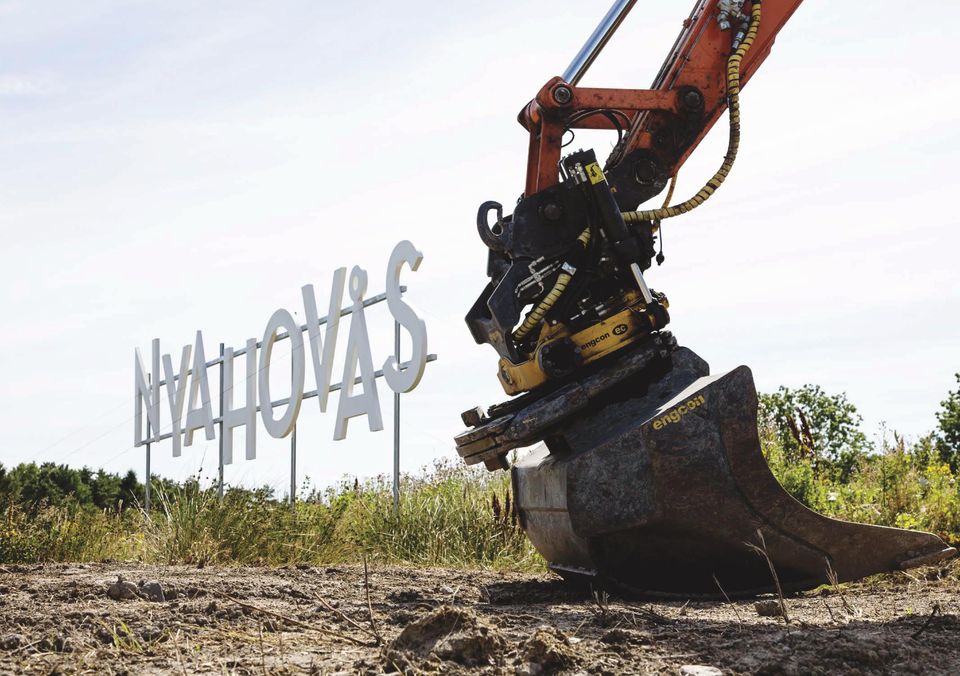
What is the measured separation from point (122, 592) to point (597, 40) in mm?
4197

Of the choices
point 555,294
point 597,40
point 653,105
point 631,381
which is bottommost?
point 631,381

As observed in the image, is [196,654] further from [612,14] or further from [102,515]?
[102,515]

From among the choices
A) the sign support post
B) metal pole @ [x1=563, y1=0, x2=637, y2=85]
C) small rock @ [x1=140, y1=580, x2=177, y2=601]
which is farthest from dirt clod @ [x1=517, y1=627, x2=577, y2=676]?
the sign support post

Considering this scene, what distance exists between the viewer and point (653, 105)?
21.6 ft

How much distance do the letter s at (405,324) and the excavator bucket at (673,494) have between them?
6175 millimetres

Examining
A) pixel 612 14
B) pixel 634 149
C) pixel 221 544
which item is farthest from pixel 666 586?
pixel 221 544

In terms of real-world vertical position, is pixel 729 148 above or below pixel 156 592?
above

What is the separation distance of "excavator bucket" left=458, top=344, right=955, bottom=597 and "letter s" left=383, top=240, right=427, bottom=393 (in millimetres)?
6175

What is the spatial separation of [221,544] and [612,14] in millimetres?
4850

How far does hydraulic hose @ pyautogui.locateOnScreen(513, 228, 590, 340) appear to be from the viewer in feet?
20.0

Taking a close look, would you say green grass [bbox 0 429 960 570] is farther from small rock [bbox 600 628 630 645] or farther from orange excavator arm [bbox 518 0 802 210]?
small rock [bbox 600 628 630 645]

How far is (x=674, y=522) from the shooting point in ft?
17.7

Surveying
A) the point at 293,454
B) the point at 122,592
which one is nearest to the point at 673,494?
the point at 122,592

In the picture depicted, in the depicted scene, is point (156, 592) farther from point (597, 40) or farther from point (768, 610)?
point (597, 40)
